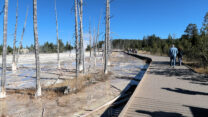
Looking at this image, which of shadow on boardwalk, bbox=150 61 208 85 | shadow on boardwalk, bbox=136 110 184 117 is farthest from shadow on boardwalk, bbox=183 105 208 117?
shadow on boardwalk, bbox=150 61 208 85

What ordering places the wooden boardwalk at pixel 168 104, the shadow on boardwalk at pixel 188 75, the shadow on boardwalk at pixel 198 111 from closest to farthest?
the shadow on boardwalk at pixel 198 111, the wooden boardwalk at pixel 168 104, the shadow on boardwalk at pixel 188 75

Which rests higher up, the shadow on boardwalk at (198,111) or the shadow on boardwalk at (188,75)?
the shadow on boardwalk at (188,75)

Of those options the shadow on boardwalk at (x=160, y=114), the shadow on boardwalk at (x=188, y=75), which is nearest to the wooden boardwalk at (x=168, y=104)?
the shadow on boardwalk at (x=160, y=114)

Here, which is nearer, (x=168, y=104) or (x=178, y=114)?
(x=178, y=114)

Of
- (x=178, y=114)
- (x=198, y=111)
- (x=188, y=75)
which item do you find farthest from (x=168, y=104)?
(x=188, y=75)

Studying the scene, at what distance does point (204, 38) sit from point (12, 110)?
13.0m

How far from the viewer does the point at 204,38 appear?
1030 centimetres

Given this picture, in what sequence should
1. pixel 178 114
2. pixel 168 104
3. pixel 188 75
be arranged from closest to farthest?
pixel 178 114
pixel 168 104
pixel 188 75

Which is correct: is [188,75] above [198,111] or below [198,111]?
above

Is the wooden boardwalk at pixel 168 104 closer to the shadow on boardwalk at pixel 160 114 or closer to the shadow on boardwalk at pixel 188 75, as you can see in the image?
the shadow on boardwalk at pixel 160 114

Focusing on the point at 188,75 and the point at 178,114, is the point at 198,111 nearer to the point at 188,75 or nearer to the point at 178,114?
the point at 178,114

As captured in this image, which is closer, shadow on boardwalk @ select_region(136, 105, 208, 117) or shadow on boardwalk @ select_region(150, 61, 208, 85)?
shadow on boardwalk @ select_region(136, 105, 208, 117)

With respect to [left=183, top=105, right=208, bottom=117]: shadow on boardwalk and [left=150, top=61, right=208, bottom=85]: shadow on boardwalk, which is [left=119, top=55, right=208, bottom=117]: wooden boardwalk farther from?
[left=150, top=61, right=208, bottom=85]: shadow on boardwalk

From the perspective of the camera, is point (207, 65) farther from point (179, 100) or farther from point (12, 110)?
point (12, 110)
